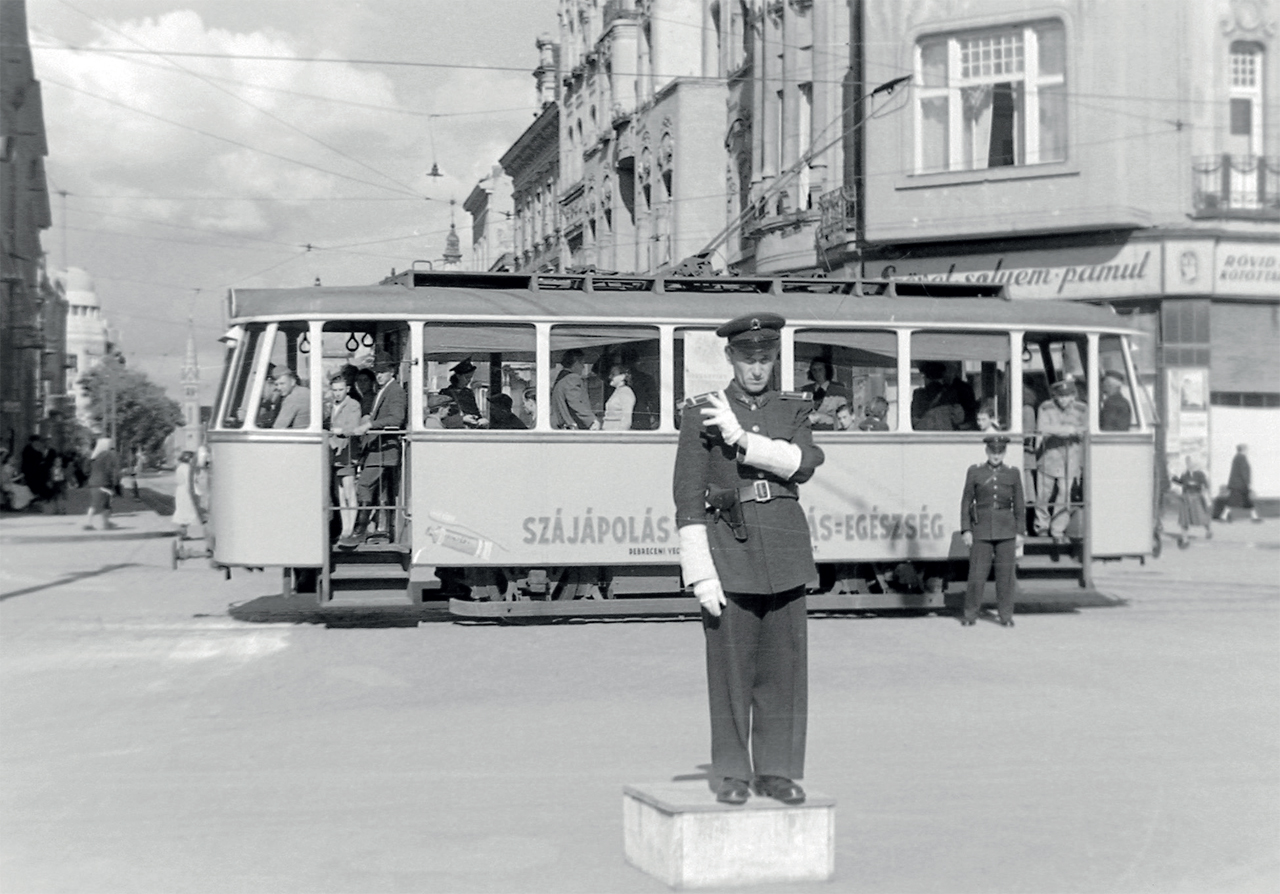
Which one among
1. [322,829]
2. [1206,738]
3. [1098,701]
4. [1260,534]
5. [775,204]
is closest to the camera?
[322,829]

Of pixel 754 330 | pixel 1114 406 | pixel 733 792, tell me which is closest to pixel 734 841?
pixel 733 792

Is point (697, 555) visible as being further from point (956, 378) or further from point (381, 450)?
point (956, 378)

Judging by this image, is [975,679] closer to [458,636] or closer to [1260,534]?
[458,636]

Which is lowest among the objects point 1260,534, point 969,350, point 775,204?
point 1260,534

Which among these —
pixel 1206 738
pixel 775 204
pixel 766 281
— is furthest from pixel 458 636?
pixel 775 204

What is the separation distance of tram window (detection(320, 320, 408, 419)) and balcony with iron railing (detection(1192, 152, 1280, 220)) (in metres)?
18.7

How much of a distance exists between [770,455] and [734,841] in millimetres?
1466

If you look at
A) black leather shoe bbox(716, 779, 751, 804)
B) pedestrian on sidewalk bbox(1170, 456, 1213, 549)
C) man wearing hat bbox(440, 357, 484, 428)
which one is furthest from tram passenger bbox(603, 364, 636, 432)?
pedestrian on sidewalk bbox(1170, 456, 1213, 549)

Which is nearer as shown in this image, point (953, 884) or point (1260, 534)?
point (953, 884)

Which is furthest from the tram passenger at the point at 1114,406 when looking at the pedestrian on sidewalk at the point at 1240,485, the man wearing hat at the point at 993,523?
the pedestrian on sidewalk at the point at 1240,485

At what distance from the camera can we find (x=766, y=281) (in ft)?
55.9

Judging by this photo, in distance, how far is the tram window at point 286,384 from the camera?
612 inches

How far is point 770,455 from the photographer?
21.6ft

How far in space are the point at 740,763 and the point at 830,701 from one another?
4617 millimetres
